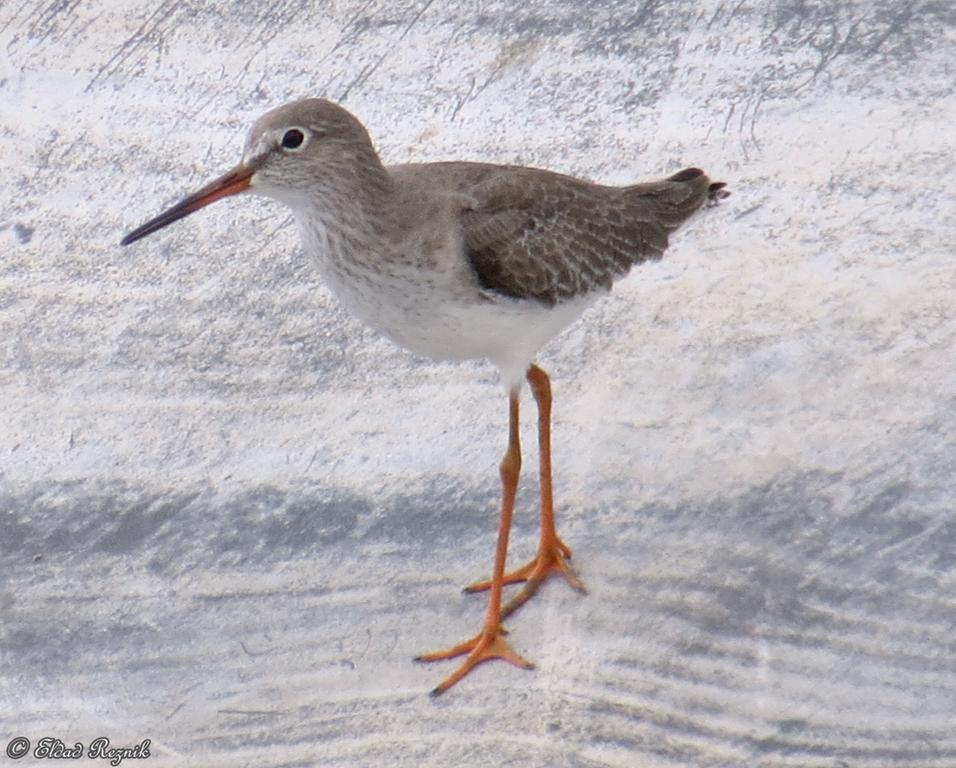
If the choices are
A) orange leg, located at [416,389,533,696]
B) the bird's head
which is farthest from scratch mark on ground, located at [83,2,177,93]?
orange leg, located at [416,389,533,696]

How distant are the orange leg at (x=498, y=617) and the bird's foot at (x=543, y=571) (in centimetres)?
10

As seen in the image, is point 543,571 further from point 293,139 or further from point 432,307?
point 293,139

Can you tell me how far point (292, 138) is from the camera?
20.2ft

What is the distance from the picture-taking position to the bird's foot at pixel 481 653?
633 cm

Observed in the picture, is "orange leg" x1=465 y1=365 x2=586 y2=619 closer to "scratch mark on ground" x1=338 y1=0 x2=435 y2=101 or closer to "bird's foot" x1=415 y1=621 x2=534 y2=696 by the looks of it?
"bird's foot" x1=415 y1=621 x2=534 y2=696

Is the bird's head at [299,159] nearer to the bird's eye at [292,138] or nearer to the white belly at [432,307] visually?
the bird's eye at [292,138]

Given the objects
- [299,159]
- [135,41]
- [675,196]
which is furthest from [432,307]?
[135,41]

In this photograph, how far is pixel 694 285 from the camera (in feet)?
26.3

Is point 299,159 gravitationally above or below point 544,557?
above

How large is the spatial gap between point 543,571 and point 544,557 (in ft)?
0.19

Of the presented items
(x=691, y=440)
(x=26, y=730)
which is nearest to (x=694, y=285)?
(x=691, y=440)

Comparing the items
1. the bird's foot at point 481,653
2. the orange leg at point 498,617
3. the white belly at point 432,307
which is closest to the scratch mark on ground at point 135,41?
the white belly at point 432,307

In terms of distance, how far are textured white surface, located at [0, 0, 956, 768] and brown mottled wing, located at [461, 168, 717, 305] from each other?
659 mm

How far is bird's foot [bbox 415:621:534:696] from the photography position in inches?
249
